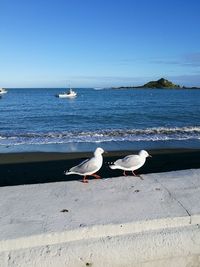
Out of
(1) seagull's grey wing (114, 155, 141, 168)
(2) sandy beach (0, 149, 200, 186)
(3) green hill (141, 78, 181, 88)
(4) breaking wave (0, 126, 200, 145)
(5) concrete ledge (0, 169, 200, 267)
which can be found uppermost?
(5) concrete ledge (0, 169, 200, 267)

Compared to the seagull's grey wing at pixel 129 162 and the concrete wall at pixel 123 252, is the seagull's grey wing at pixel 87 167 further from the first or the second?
the concrete wall at pixel 123 252

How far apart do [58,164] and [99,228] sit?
833 cm

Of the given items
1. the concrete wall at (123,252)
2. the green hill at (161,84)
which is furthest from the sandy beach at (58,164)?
the green hill at (161,84)

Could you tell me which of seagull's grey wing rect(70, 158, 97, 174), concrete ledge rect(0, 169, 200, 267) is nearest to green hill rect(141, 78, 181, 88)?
seagull's grey wing rect(70, 158, 97, 174)

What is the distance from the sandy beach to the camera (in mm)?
9602

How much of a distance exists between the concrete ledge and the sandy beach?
501 centimetres

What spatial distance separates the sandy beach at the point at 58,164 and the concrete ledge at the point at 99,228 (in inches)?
197

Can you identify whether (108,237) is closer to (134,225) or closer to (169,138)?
(134,225)

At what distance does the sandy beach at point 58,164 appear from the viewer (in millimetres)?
9602

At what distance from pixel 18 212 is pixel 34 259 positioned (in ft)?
2.09

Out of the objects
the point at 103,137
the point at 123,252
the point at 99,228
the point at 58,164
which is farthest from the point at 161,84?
the point at 123,252

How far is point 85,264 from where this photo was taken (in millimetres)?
3035

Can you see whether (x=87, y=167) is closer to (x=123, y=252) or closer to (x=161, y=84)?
(x=123, y=252)

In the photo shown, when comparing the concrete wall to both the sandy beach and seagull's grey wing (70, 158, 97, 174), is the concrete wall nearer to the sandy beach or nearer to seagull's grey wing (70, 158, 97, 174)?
seagull's grey wing (70, 158, 97, 174)
